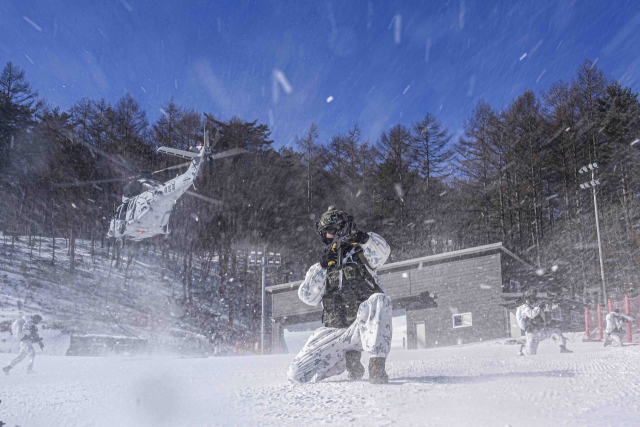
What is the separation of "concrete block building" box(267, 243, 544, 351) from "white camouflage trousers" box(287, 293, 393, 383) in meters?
17.6

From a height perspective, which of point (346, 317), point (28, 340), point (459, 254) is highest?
point (459, 254)

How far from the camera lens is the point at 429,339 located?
2142 centimetres

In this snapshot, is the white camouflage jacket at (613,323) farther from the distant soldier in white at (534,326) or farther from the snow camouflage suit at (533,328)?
the snow camouflage suit at (533,328)

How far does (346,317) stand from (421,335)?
63.3 feet

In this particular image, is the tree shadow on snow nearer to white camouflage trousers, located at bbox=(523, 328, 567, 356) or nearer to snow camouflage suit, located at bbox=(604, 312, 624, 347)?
white camouflage trousers, located at bbox=(523, 328, 567, 356)

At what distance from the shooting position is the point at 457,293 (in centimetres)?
2120

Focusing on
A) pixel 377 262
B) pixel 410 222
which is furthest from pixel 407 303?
pixel 377 262

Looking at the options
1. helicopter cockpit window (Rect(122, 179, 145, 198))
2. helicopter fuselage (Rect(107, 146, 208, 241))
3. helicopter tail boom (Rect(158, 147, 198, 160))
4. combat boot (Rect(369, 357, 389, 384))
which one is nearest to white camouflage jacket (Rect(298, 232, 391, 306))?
combat boot (Rect(369, 357, 389, 384))

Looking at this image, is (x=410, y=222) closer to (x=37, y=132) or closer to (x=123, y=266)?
(x=123, y=266)

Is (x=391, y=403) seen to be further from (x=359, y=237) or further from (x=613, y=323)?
(x=613, y=323)

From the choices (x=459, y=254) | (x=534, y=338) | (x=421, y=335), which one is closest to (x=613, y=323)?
(x=534, y=338)

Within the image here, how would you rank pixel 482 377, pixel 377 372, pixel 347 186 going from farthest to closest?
pixel 347 186
pixel 482 377
pixel 377 372

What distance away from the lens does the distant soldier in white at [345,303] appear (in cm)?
340

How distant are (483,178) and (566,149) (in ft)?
17.5
